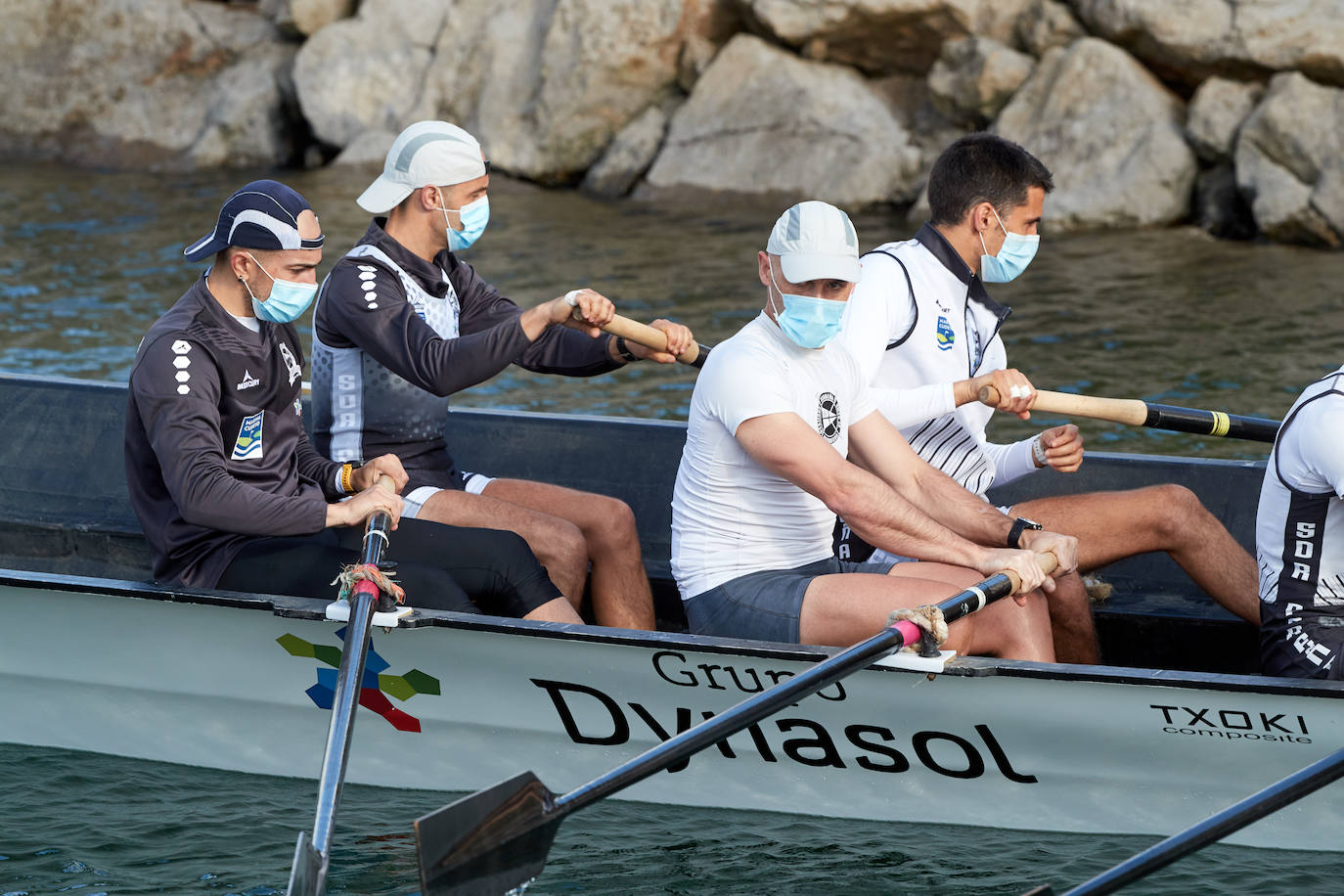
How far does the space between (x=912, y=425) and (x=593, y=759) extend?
1493 millimetres

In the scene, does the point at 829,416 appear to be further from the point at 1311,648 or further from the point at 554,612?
the point at 1311,648

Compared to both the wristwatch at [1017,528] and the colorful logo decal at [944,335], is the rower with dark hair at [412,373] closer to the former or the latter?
the colorful logo decal at [944,335]

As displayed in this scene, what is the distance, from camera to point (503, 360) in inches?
200

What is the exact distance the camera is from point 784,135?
53.6 feet

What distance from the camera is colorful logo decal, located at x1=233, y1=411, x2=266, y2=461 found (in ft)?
16.1

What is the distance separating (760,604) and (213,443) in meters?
1.68

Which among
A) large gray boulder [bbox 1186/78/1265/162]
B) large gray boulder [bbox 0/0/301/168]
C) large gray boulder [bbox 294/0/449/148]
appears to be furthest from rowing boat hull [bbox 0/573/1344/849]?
large gray boulder [bbox 0/0/301/168]

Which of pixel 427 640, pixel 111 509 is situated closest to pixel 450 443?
pixel 111 509

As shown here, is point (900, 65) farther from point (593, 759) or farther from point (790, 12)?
point (593, 759)

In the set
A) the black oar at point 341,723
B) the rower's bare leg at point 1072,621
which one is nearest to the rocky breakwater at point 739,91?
the rower's bare leg at point 1072,621

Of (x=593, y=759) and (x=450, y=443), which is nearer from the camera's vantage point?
(x=593, y=759)

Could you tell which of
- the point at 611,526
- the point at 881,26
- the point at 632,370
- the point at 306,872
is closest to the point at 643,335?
the point at 611,526

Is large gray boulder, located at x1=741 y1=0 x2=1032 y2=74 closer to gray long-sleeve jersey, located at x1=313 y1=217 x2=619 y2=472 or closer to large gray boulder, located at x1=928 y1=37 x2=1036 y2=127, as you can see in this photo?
large gray boulder, located at x1=928 y1=37 x2=1036 y2=127

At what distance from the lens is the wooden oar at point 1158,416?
5.29 meters
